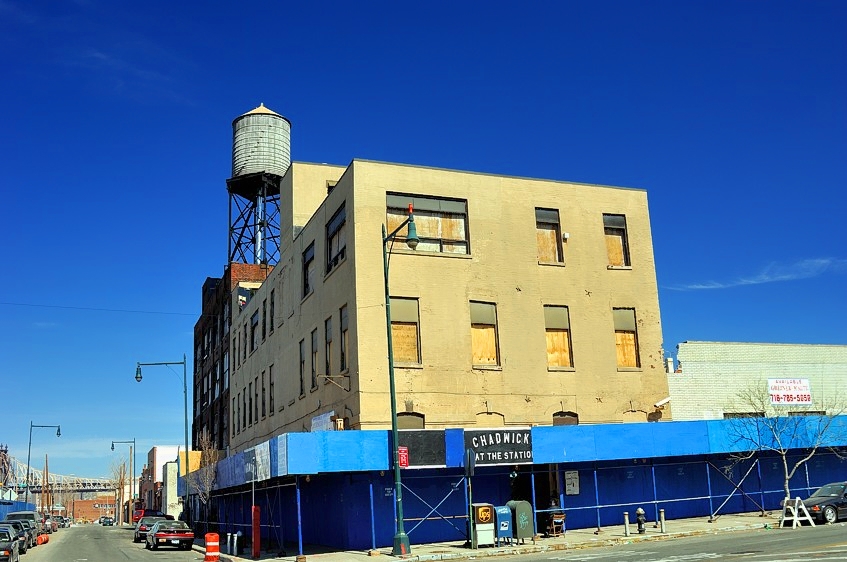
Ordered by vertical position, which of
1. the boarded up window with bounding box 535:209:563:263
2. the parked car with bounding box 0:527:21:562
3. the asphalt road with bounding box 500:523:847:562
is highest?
the boarded up window with bounding box 535:209:563:263

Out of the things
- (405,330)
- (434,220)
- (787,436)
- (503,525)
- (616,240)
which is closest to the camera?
(503,525)

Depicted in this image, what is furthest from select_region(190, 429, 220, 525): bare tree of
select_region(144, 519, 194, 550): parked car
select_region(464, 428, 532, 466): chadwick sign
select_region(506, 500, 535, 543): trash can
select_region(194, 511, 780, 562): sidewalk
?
select_region(506, 500, 535, 543): trash can

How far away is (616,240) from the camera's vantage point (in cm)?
3566

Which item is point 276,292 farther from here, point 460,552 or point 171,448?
point 171,448

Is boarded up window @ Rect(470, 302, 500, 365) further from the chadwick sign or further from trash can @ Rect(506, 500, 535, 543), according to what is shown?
trash can @ Rect(506, 500, 535, 543)

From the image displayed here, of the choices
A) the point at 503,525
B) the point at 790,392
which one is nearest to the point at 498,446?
the point at 503,525

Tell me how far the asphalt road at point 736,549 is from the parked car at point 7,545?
1676 cm

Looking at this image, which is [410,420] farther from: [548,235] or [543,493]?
[548,235]

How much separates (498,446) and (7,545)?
16.8 metres

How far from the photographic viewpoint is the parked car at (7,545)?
88.7 ft

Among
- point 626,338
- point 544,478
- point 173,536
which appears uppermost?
point 626,338

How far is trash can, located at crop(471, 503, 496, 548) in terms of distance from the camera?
82.4 feet

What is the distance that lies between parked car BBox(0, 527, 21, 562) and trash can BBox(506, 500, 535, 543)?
54.4 feet

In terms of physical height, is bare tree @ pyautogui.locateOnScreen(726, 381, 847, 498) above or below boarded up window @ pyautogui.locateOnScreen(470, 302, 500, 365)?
below
